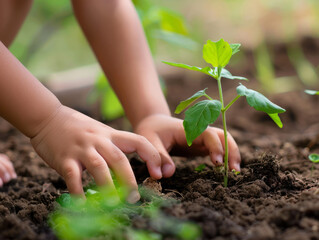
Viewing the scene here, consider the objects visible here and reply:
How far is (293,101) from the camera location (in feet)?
7.67

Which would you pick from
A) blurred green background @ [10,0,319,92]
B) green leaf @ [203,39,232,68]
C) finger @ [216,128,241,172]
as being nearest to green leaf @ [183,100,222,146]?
green leaf @ [203,39,232,68]

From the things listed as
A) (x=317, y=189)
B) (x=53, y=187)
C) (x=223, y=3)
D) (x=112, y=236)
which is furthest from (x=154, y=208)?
(x=223, y=3)

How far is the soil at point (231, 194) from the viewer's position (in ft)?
2.98

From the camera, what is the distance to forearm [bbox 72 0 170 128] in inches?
56.5

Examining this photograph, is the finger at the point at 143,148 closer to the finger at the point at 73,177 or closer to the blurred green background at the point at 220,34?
the finger at the point at 73,177

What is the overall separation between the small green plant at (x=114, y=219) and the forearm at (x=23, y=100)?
0.59ft

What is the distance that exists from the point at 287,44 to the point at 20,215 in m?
2.36

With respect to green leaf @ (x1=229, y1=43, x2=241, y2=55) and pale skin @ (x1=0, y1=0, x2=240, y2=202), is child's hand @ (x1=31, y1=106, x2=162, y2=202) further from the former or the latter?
green leaf @ (x1=229, y1=43, x2=241, y2=55)

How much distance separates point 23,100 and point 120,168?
269 mm

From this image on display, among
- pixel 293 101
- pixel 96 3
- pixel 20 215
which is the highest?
pixel 96 3

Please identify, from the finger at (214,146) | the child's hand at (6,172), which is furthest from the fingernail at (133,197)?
the child's hand at (6,172)

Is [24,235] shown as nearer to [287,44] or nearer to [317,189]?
[317,189]

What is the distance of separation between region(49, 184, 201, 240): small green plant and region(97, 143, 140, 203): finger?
0.05ft

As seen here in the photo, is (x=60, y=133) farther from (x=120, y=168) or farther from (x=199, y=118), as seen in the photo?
(x=199, y=118)
